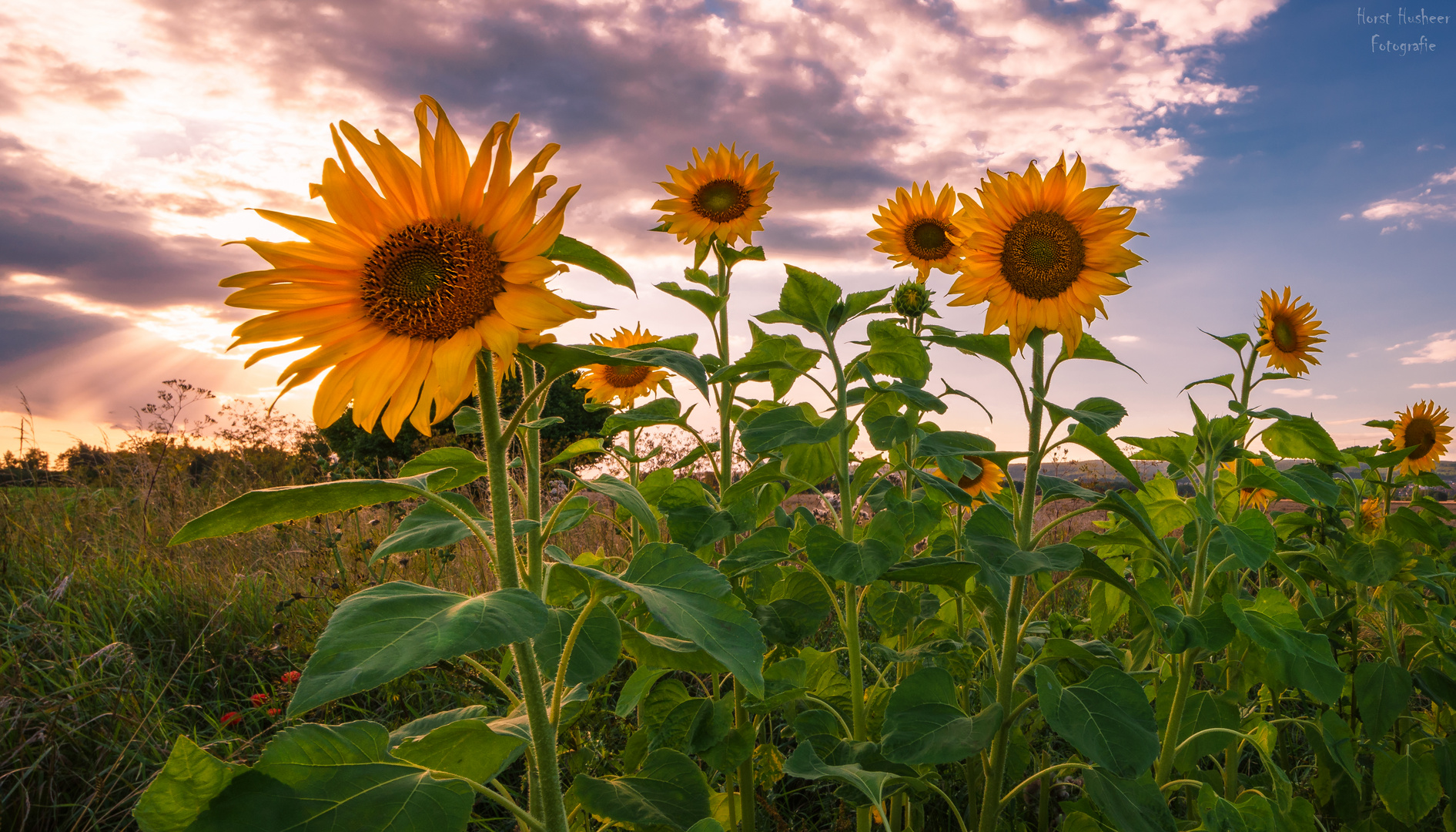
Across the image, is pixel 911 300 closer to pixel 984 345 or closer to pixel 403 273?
pixel 984 345

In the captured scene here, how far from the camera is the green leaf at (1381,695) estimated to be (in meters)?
2.78

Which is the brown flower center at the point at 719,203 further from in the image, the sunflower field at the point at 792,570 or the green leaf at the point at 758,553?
the green leaf at the point at 758,553

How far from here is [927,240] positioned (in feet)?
11.2

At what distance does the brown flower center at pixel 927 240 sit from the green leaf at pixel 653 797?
240 cm

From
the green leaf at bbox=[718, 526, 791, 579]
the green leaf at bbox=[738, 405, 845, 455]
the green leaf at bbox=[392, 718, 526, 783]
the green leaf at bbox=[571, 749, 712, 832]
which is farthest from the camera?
the green leaf at bbox=[718, 526, 791, 579]

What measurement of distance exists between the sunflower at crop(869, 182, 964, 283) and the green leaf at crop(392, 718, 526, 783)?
8.54ft

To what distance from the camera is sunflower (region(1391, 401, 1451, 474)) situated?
4.49 meters

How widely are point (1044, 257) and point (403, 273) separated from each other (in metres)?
1.80

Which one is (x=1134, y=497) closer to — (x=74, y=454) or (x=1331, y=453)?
(x=1331, y=453)

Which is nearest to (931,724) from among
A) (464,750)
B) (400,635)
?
(464,750)

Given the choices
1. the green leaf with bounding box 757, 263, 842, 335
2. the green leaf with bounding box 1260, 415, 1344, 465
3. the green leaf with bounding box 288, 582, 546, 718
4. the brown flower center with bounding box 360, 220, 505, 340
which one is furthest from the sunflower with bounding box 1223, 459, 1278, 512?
the green leaf with bounding box 288, 582, 546, 718

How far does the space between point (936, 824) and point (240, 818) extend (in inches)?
104

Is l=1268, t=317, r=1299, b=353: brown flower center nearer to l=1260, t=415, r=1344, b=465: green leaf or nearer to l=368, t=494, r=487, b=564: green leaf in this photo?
l=1260, t=415, r=1344, b=465: green leaf

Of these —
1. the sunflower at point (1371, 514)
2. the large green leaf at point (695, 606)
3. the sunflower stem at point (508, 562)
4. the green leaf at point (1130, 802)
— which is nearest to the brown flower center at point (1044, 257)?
the green leaf at point (1130, 802)
